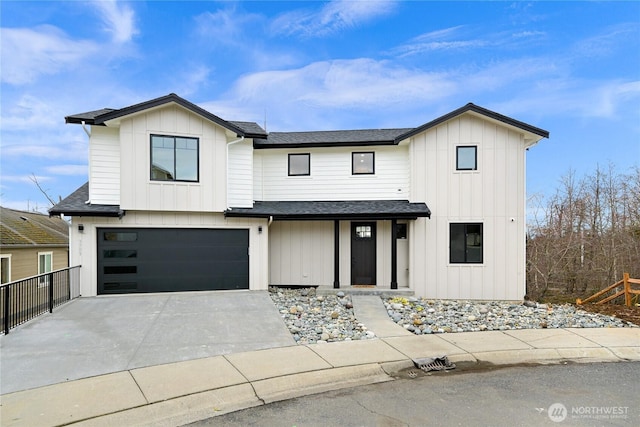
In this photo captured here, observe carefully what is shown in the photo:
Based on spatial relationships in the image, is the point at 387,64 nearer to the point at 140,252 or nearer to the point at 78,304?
the point at 140,252

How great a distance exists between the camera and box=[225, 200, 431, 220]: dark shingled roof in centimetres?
1097

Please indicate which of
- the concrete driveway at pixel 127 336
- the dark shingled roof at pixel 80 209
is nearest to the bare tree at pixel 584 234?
the concrete driveway at pixel 127 336

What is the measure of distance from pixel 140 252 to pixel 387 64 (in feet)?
50.4

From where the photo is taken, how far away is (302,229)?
12.4m

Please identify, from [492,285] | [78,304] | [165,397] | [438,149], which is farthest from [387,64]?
[165,397]

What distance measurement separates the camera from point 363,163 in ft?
40.9

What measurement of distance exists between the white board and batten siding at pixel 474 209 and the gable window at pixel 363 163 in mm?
1466

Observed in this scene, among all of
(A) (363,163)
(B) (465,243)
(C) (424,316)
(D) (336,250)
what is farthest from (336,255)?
(B) (465,243)

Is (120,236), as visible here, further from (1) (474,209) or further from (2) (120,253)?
(1) (474,209)

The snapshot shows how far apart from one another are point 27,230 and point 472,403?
70.3 feet

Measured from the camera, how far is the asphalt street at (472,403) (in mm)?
3781

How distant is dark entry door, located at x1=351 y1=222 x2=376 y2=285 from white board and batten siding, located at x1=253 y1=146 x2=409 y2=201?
3.48ft

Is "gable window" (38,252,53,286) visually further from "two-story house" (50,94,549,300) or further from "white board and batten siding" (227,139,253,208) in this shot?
"white board and batten siding" (227,139,253,208)

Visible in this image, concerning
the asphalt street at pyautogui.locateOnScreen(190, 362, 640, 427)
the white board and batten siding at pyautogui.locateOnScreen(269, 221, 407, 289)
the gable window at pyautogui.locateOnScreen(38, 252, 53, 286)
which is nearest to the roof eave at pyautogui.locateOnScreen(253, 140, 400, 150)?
the white board and batten siding at pyautogui.locateOnScreen(269, 221, 407, 289)
